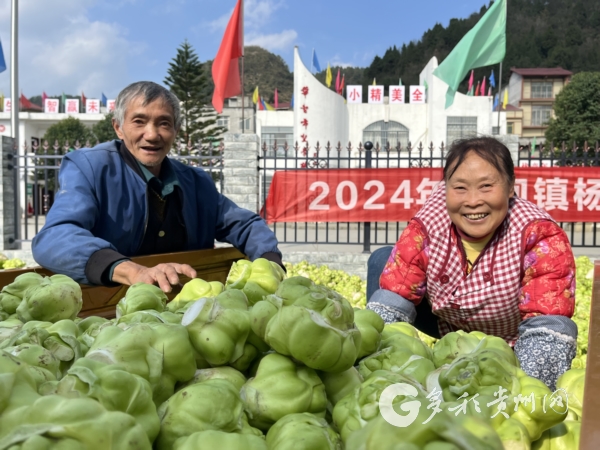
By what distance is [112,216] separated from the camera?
2457 millimetres

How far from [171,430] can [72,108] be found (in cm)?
5873

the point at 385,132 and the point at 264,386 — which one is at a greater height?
the point at 385,132

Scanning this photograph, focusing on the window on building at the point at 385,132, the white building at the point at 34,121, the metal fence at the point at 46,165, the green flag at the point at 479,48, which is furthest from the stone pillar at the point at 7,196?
the white building at the point at 34,121

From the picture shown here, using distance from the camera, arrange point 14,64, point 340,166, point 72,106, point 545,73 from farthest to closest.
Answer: point 545,73 → point 72,106 → point 340,166 → point 14,64

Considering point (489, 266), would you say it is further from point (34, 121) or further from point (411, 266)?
point (34, 121)

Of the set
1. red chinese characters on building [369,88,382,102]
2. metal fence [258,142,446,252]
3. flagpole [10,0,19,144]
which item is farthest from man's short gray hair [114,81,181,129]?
red chinese characters on building [369,88,382,102]

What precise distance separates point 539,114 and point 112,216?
73.8 metres

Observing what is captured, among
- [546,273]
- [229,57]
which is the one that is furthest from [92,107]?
[546,273]

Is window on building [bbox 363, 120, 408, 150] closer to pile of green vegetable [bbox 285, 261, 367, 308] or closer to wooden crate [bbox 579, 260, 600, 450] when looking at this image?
pile of green vegetable [bbox 285, 261, 367, 308]

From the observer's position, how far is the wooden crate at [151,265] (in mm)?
1944

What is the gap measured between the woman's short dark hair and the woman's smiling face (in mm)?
17

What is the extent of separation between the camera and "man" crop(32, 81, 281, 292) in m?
2.20

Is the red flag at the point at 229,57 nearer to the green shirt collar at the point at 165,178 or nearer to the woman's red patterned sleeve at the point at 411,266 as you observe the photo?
the green shirt collar at the point at 165,178

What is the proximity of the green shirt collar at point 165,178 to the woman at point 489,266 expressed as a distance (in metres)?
1.12
